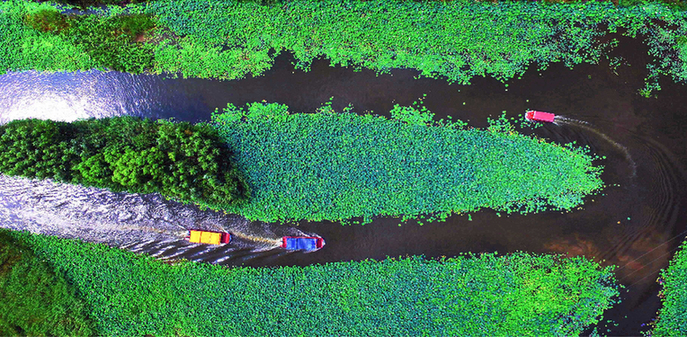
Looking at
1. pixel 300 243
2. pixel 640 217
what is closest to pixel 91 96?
pixel 300 243

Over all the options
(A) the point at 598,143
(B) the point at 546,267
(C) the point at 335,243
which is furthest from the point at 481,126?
(C) the point at 335,243

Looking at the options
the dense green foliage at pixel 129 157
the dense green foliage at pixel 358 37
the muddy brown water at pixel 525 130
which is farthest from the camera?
the dense green foliage at pixel 358 37

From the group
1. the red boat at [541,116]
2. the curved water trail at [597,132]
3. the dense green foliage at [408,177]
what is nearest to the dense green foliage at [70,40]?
the dense green foliage at [408,177]

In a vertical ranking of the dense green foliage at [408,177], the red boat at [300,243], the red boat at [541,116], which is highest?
the red boat at [541,116]

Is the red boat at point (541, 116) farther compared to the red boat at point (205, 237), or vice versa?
the red boat at point (541, 116)

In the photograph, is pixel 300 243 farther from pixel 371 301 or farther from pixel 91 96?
pixel 91 96

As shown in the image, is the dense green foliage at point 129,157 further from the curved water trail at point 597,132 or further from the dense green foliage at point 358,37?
the curved water trail at point 597,132

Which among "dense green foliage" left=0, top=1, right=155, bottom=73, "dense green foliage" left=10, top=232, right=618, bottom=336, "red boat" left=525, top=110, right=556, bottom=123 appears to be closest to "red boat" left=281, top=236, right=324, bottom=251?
"dense green foliage" left=10, top=232, right=618, bottom=336
